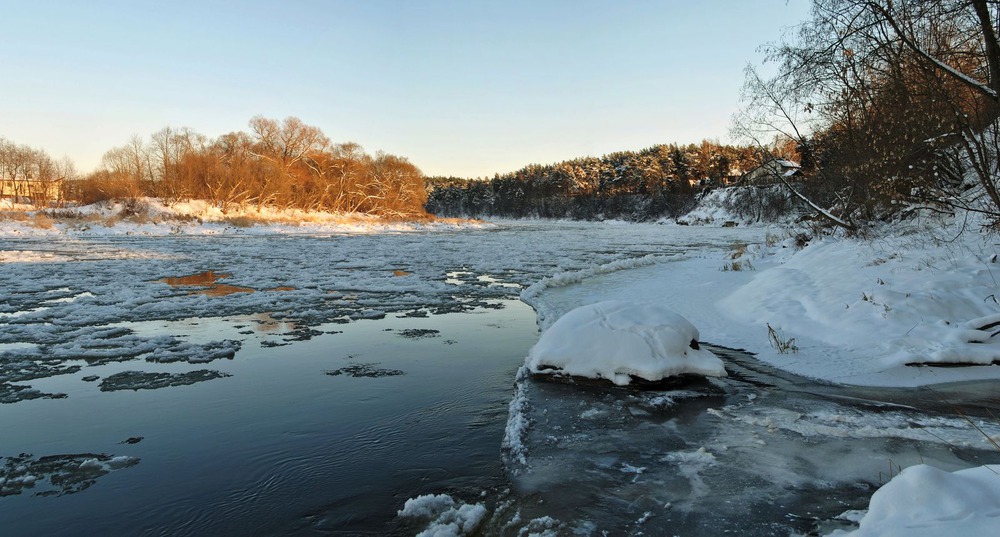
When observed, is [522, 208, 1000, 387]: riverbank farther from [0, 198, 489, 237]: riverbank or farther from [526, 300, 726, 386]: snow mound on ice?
[0, 198, 489, 237]: riverbank

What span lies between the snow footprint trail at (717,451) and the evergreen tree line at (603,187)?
7202 cm

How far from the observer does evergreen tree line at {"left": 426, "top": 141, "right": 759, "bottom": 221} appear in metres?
82.4

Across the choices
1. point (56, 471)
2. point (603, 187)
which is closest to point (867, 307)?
point (56, 471)

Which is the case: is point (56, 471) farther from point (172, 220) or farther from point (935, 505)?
point (172, 220)

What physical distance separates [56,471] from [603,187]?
9894 cm

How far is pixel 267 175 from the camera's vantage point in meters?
59.7

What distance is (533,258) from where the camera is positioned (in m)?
20.9

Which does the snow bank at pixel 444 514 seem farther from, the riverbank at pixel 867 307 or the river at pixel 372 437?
the riverbank at pixel 867 307

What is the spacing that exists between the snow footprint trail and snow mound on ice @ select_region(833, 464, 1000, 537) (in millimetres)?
807

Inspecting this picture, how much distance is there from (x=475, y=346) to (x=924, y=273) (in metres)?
7.05

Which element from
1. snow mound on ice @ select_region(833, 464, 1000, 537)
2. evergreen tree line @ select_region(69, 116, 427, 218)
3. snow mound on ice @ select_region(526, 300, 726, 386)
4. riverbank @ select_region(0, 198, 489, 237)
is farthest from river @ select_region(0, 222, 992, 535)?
evergreen tree line @ select_region(69, 116, 427, 218)

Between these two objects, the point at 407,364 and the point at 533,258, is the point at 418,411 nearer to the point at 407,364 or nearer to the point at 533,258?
the point at 407,364

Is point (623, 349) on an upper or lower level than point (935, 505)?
lower

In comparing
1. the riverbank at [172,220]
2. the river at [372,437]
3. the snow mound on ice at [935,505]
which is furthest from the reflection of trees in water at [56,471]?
the riverbank at [172,220]
